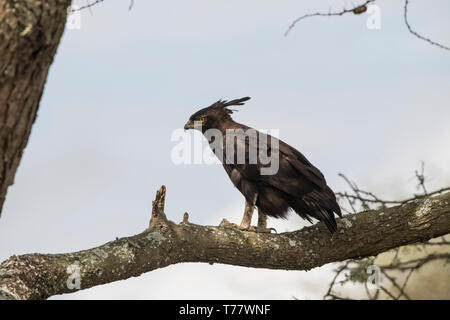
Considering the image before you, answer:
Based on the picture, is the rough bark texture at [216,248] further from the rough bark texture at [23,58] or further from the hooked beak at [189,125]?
the hooked beak at [189,125]

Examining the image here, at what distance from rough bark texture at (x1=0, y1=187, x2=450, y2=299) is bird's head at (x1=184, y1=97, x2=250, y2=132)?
70.7 inches

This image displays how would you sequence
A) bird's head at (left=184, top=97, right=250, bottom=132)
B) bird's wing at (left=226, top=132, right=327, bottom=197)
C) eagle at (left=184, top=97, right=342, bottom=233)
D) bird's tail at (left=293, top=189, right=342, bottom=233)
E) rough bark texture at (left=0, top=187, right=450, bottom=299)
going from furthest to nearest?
bird's head at (left=184, top=97, right=250, bottom=132) < bird's wing at (left=226, top=132, right=327, bottom=197) < eagle at (left=184, top=97, right=342, bottom=233) < bird's tail at (left=293, top=189, right=342, bottom=233) < rough bark texture at (left=0, top=187, right=450, bottom=299)

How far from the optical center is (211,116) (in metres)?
7.07

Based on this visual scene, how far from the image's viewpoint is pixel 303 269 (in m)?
5.90

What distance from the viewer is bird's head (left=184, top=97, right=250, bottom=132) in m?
7.06

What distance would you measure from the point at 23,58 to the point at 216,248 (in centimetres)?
278

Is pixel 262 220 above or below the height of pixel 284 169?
below

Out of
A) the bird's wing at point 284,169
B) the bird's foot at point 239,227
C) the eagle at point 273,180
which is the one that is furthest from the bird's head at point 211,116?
the bird's foot at point 239,227

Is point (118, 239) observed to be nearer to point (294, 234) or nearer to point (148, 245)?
point (148, 245)

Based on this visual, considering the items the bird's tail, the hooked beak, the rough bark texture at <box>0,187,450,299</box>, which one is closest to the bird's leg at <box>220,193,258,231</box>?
the rough bark texture at <box>0,187,450,299</box>

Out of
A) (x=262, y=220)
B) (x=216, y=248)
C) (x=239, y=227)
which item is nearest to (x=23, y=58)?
(x=216, y=248)

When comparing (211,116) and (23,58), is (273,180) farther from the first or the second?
(23,58)

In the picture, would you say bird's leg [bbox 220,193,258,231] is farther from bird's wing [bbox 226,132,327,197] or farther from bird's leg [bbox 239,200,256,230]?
bird's wing [bbox 226,132,327,197]
